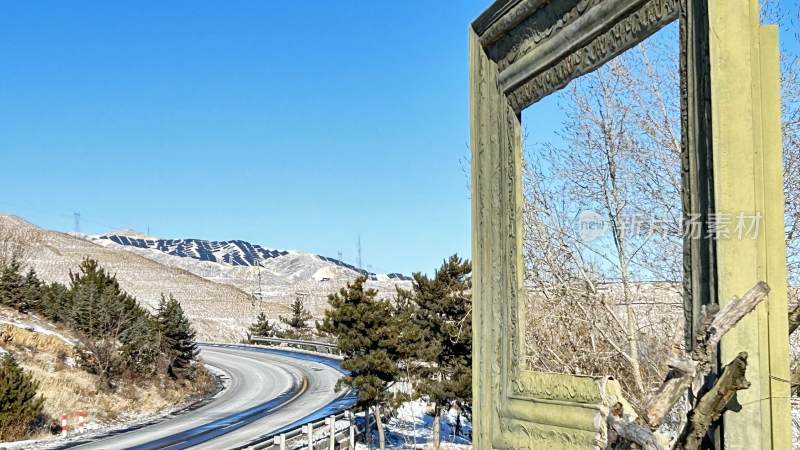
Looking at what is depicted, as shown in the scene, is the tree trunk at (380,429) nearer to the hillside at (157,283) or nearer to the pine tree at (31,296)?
the pine tree at (31,296)

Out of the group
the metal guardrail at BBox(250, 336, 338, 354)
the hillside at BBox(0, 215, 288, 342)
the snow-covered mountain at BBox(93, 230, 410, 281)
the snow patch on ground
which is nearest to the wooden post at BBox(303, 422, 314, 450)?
the snow patch on ground

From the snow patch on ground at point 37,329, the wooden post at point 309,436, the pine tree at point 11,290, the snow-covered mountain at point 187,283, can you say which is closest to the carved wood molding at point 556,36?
the wooden post at point 309,436

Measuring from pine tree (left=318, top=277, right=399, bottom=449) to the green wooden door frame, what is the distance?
1585 cm

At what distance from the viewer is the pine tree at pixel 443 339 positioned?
18.2m

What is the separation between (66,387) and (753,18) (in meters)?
24.1

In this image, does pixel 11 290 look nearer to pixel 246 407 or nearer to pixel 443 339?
pixel 246 407

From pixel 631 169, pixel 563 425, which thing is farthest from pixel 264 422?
pixel 563 425

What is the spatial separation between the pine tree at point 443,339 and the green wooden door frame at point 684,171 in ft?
47.3

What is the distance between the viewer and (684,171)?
2479 mm

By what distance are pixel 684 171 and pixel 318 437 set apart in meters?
15.8

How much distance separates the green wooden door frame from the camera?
7.35ft

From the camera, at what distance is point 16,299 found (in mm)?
30000

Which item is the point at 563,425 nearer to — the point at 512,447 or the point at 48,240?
the point at 512,447

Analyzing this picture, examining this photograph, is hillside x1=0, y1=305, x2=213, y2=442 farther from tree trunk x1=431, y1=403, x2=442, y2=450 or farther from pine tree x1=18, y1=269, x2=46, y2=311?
tree trunk x1=431, y1=403, x2=442, y2=450
